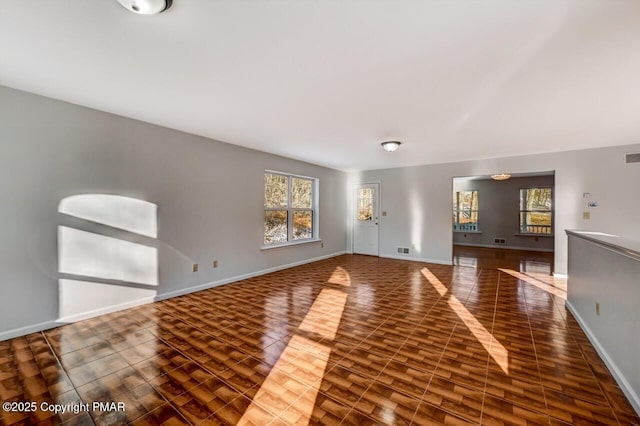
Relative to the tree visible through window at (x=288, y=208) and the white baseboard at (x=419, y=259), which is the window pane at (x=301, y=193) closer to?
the tree visible through window at (x=288, y=208)

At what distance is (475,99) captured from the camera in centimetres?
269

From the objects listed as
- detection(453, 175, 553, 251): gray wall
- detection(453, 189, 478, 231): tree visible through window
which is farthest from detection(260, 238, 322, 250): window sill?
detection(453, 189, 478, 231): tree visible through window

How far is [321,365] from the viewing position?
2111 millimetres

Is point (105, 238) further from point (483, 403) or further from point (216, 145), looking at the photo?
point (483, 403)

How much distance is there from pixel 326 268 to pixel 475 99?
4000 mm

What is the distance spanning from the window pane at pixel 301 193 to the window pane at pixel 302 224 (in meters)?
0.16

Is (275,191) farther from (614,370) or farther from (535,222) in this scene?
(535,222)

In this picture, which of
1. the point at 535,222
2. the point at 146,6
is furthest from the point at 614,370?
the point at 535,222

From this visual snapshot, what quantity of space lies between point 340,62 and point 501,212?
8598mm

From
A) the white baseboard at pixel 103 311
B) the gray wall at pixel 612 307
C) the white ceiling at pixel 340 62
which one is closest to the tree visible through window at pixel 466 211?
the white ceiling at pixel 340 62

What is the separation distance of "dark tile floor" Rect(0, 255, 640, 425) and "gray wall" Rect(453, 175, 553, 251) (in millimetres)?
5516

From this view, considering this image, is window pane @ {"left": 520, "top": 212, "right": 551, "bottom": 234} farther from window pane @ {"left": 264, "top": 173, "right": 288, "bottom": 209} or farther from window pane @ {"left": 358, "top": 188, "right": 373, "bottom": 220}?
window pane @ {"left": 264, "top": 173, "right": 288, "bottom": 209}

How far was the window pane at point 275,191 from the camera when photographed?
5.32 meters

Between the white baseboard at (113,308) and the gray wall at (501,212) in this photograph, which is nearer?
the white baseboard at (113,308)
